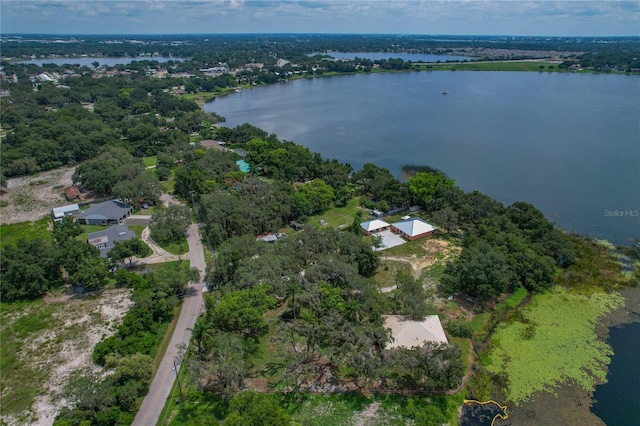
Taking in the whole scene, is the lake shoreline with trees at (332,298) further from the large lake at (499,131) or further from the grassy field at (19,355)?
the large lake at (499,131)

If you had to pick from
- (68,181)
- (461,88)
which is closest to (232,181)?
(68,181)

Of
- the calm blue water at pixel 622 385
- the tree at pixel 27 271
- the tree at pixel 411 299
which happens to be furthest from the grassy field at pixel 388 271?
the tree at pixel 27 271

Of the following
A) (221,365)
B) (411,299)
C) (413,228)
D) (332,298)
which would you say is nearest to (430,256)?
(413,228)

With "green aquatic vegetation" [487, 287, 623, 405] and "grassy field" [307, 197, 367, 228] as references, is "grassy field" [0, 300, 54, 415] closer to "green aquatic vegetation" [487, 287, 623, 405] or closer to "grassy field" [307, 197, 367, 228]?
"grassy field" [307, 197, 367, 228]

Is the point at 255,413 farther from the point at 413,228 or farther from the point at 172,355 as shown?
the point at 413,228

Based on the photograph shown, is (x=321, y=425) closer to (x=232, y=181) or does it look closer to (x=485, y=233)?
(x=485, y=233)
